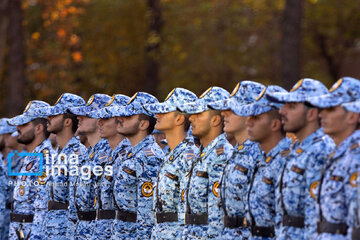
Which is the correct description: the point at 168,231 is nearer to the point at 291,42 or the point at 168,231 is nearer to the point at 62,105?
the point at 62,105

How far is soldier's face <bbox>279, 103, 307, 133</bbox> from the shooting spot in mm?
7402

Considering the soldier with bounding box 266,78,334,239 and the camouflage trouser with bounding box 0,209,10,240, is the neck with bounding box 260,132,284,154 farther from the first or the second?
the camouflage trouser with bounding box 0,209,10,240

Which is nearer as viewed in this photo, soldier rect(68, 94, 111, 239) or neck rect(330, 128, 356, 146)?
neck rect(330, 128, 356, 146)

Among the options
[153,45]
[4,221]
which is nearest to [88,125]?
[4,221]

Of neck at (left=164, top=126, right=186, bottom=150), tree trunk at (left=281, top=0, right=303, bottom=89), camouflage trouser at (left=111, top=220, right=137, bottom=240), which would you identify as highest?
tree trunk at (left=281, top=0, right=303, bottom=89)

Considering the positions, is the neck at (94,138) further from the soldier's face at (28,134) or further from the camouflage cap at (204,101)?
the camouflage cap at (204,101)

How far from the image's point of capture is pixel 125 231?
9703 millimetres

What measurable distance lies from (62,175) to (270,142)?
3958 millimetres

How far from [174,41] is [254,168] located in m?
25.1

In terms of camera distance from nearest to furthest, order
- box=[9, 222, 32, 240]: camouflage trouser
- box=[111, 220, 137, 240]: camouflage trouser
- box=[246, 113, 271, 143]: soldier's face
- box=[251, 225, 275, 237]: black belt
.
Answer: box=[251, 225, 275, 237]: black belt → box=[246, 113, 271, 143]: soldier's face → box=[111, 220, 137, 240]: camouflage trouser → box=[9, 222, 32, 240]: camouflage trouser

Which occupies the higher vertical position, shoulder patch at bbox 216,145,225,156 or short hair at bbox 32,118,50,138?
short hair at bbox 32,118,50,138

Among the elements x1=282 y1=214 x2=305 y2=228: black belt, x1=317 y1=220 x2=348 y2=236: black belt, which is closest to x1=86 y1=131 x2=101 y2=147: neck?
x1=282 y1=214 x2=305 y2=228: black belt

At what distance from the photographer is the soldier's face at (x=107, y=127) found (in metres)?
10.6

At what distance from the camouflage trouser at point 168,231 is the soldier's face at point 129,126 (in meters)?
1.49
